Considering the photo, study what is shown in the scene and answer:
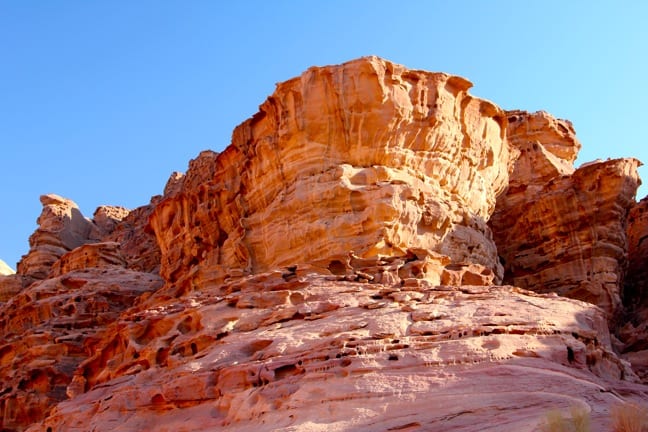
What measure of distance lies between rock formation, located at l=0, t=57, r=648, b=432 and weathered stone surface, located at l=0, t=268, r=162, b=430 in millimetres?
86

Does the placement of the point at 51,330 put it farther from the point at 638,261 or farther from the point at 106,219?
the point at 106,219

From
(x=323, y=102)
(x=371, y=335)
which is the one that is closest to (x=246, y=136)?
(x=323, y=102)

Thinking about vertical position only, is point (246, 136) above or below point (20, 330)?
above

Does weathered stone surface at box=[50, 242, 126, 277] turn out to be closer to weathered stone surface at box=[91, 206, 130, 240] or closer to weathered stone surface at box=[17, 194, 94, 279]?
weathered stone surface at box=[17, 194, 94, 279]

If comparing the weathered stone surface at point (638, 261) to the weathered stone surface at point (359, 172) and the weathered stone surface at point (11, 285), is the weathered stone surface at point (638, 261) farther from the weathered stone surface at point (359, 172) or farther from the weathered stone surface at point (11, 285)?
the weathered stone surface at point (11, 285)

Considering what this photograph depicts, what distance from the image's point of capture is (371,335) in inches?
563

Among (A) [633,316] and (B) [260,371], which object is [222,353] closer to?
(B) [260,371]

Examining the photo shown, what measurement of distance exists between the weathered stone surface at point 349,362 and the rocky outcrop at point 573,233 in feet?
40.6

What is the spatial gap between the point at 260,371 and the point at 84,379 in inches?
300

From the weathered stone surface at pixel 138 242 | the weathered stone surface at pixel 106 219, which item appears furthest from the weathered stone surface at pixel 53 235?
the weathered stone surface at pixel 138 242

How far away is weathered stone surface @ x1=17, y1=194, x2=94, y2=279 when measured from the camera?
46500mm

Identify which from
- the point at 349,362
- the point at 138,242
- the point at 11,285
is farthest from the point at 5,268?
the point at 349,362

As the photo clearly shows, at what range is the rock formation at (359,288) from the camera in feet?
41.3

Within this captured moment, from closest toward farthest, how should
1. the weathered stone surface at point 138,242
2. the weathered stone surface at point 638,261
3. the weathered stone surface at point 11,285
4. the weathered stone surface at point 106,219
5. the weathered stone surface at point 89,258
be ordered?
the weathered stone surface at point 638,261 → the weathered stone surface at point 89,258 → the weathered stone surface at point 138,242 → the weathered stone surface at point 11,285 → the weathered stone surface at point 106,219
